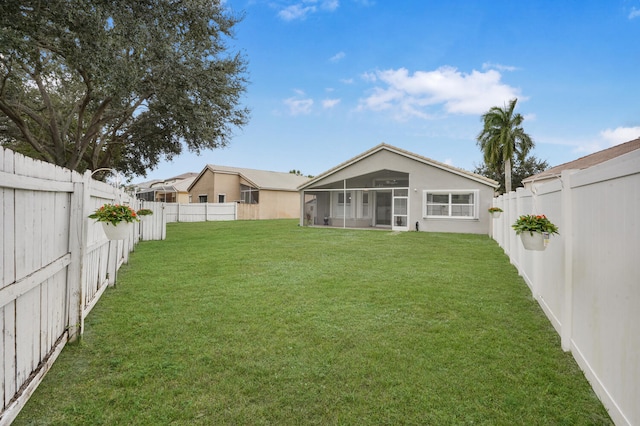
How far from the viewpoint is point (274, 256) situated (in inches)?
360

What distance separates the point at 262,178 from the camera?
32.7 metres

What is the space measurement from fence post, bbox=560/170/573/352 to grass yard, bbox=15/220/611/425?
19 cm

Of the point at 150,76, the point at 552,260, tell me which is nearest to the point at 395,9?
the point at 150,76

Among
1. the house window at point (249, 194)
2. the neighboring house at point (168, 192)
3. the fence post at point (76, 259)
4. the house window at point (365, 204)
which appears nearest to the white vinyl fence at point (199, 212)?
the house window at point (249, 194)

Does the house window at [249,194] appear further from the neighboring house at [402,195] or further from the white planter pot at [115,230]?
the white planter pot at [115,230]

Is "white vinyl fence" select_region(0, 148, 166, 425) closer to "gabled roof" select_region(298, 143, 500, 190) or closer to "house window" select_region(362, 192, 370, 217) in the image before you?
"gabled roof" select_region(298, 143, 500, 190)

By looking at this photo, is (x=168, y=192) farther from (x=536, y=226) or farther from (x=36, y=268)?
(x=536, y=226)

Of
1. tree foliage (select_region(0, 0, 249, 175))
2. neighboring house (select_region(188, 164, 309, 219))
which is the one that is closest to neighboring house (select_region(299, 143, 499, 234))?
tree foliage (select_region(0, 0, 249, 175))

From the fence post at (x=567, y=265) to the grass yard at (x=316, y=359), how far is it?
0.64ft

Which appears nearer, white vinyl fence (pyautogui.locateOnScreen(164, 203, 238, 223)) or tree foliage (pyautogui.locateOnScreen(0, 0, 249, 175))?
tree foliage (pyautogui.locateOnScreen(0, 0, 249, 175))

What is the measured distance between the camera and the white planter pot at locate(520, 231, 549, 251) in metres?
3.73

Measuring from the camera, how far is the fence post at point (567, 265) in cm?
331

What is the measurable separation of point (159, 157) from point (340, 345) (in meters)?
19.0

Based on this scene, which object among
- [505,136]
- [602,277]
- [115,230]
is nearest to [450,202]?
[602,277]
